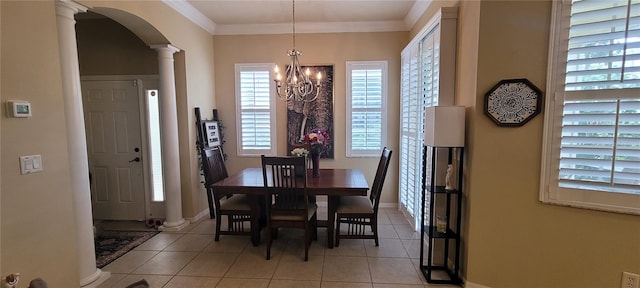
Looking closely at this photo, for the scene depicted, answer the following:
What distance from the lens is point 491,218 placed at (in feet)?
7.04

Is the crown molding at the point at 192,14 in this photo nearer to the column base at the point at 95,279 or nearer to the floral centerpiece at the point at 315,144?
the floral centerpiece at the point at 315,144

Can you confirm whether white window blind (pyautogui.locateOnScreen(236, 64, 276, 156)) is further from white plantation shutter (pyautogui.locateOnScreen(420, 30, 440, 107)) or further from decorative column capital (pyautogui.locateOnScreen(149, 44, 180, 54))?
white plantation shutter (pyautogui.locateOnScreen(420, 30, 440, 107))

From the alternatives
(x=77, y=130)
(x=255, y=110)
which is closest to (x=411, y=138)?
(x=255, y=110)

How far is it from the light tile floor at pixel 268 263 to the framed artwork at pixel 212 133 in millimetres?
1269

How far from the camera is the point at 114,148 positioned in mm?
3754

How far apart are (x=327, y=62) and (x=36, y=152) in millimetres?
3354

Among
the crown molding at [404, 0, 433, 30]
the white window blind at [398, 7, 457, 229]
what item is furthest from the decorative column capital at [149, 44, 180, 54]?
the crown molding at [404, 0, 433, 30]

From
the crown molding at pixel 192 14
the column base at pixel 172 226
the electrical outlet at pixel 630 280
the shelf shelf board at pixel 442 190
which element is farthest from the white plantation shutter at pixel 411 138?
the column base at pixel 172 226

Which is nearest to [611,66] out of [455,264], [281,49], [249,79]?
[455,264]

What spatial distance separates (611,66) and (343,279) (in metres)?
2.45

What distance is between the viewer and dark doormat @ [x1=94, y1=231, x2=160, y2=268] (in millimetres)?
2873

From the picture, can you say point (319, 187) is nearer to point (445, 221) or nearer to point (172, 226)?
point (445, 221)

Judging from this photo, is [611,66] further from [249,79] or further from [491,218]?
[249,79]

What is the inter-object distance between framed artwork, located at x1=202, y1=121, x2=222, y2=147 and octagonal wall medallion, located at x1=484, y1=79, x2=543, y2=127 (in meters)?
3.39
